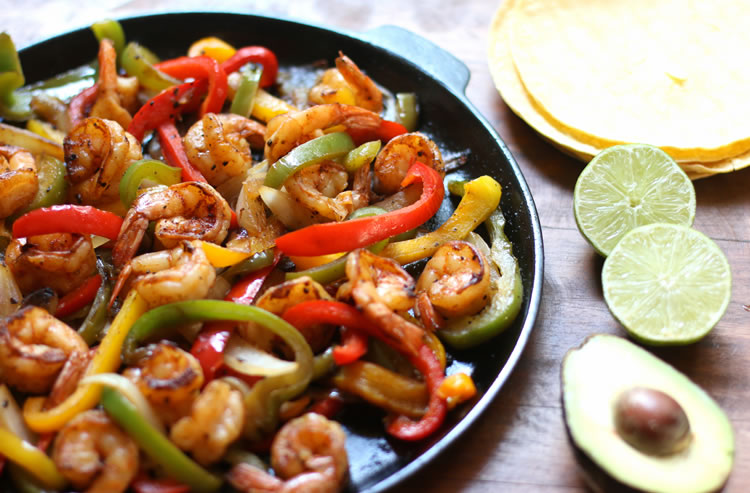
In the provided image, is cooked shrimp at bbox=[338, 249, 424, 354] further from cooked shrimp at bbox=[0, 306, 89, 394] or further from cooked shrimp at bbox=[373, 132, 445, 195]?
cooked shrimp at bbox=[0, 306, 89, 394]

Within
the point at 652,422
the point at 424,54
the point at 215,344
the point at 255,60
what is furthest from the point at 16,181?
the point at 652,422

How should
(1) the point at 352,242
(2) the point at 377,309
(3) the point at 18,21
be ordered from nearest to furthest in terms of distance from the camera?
(2) the point at 377,309 → (1) the point at 352,242 → (3) the point at 18,21

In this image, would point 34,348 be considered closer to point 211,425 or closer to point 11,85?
point 211,425

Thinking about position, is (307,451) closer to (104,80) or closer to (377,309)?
(377,309)

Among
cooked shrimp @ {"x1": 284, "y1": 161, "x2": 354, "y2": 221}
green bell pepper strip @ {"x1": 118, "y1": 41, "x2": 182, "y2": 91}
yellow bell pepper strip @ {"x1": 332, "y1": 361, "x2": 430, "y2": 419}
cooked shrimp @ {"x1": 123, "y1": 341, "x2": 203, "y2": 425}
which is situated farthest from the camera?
green bell pepper strip @ {"x1": 118, "y1": 41, "x2": 182, "y2": 91}

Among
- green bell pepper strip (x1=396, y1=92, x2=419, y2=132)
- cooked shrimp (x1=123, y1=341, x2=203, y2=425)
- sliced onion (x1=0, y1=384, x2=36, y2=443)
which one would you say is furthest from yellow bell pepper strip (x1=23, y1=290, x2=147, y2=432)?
green bell pepper strip (x1=396, y1=92, x2=419, y2=132)

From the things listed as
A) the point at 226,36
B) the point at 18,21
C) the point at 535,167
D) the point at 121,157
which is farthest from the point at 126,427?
the point at 18,21

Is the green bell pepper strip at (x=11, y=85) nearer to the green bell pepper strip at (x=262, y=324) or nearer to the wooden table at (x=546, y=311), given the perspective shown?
the wooden table at (x=546, y=311)
